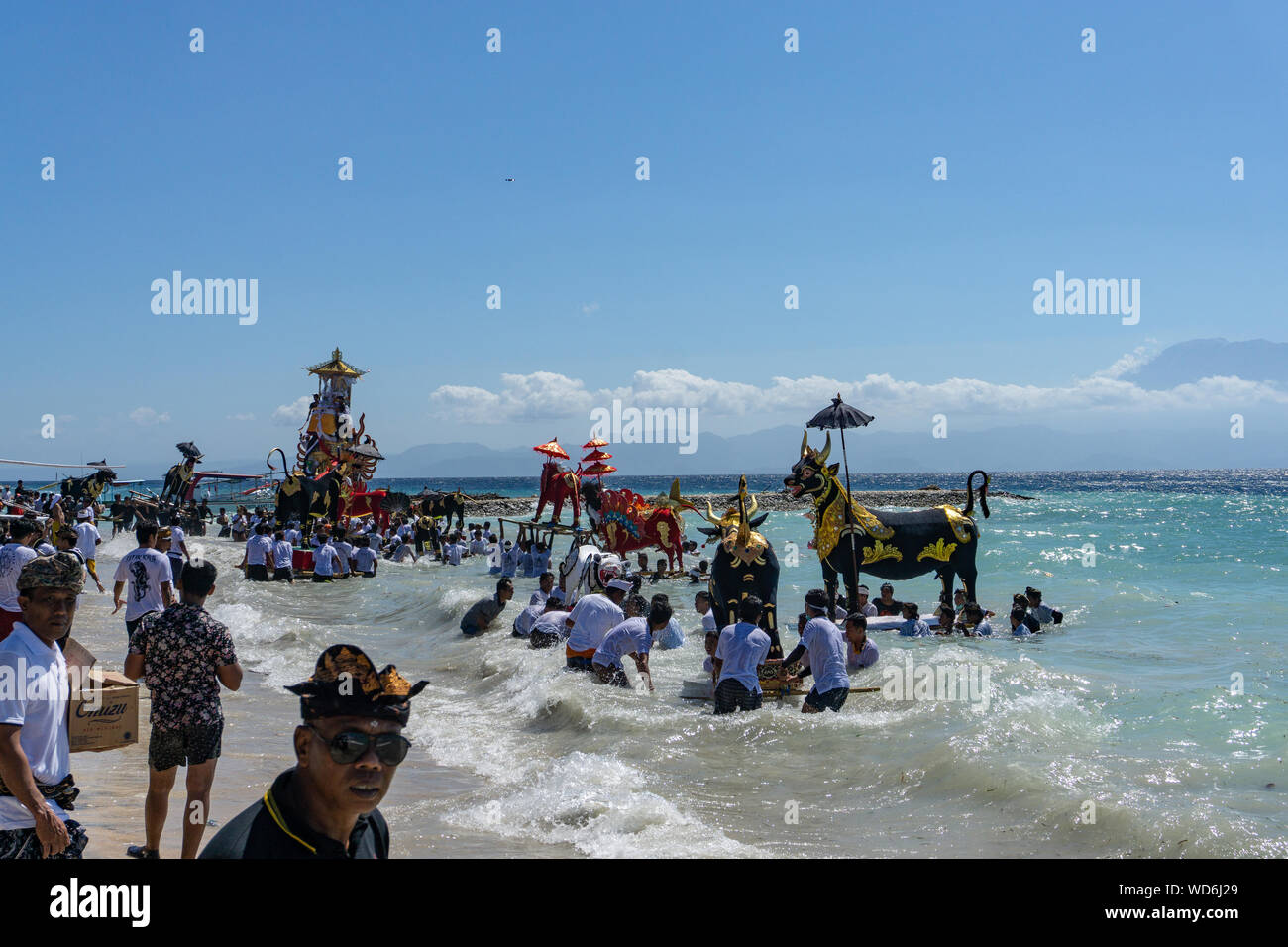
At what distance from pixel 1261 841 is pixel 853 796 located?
268cm

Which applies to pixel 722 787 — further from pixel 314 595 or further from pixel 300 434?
pixel 300 434

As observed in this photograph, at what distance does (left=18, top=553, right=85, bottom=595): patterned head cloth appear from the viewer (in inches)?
152

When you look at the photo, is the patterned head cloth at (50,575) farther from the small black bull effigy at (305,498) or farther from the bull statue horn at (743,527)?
the small black bull effigy at (305,498)

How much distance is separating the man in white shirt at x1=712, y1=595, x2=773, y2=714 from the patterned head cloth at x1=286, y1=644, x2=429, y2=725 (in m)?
6.81

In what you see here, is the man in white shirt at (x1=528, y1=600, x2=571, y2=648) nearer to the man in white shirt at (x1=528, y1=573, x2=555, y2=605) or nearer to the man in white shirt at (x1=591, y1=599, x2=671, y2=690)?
the man in white shirt at (x1=528, y1=573, x2=555, y2=605)

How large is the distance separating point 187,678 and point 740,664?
5393mm

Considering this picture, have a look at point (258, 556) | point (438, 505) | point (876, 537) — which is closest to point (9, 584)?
point (876, 537)

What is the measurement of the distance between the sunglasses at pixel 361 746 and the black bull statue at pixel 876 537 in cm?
1244

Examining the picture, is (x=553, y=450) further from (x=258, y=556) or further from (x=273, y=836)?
(x=273, y=836)

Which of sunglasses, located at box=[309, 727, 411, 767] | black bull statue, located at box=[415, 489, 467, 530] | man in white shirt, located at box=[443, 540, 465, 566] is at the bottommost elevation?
man in white shirt, located at box=[443, 540, 465, 566]

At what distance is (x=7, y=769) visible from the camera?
3.64m

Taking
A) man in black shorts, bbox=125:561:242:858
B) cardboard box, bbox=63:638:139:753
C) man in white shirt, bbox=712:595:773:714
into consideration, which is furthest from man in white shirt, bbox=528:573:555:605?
cardboard box, bbox=63:638:139:753

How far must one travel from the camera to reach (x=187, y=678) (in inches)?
209

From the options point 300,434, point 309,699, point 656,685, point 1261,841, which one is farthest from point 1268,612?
point 300,434
